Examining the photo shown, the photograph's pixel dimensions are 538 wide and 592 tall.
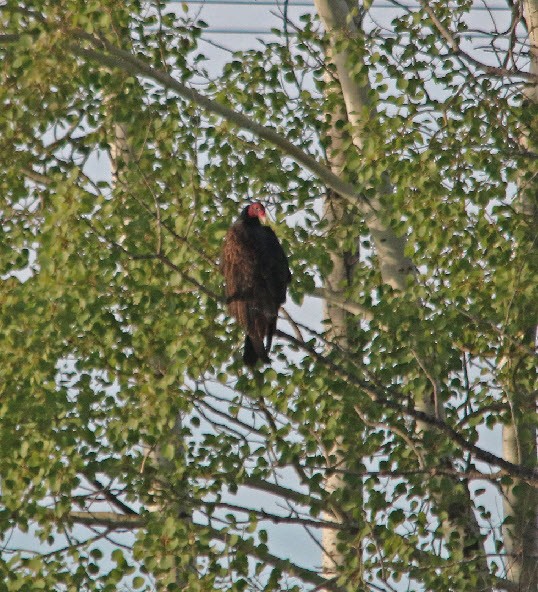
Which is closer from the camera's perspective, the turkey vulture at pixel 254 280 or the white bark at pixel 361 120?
the turkey vulture at pixel 254 280

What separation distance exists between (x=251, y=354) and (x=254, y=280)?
47 centimetres

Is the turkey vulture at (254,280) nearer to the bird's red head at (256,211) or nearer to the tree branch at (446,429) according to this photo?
the bird's red head at (256,211)

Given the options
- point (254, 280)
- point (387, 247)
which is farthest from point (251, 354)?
point (387, 247)

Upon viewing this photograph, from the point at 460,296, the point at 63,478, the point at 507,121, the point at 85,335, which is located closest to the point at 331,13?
→ the point at 507,121

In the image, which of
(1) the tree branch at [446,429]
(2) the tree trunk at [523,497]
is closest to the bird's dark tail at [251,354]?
(1) the tree branch at [446,429]

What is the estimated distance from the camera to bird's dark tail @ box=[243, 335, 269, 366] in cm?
823

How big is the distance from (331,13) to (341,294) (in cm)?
194

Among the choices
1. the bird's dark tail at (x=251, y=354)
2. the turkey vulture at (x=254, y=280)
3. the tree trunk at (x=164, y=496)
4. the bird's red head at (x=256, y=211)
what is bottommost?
the tree trunk at (x=164, y=496)

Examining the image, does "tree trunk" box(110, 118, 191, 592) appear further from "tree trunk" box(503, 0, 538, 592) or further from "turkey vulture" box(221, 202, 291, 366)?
"tree trunk" box(503, 0, 538, 592)

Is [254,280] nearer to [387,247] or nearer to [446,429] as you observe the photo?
[387,247]

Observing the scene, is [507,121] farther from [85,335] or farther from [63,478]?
[63,478]

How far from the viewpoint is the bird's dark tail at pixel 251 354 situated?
8234mm

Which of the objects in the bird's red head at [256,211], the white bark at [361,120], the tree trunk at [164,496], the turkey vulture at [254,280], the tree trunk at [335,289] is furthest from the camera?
the tree trunk at [335,289]

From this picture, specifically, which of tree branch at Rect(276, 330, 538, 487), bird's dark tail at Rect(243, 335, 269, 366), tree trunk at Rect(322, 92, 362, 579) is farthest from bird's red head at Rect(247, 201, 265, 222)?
tree branch at Rect(276, 330, 538, 487)
